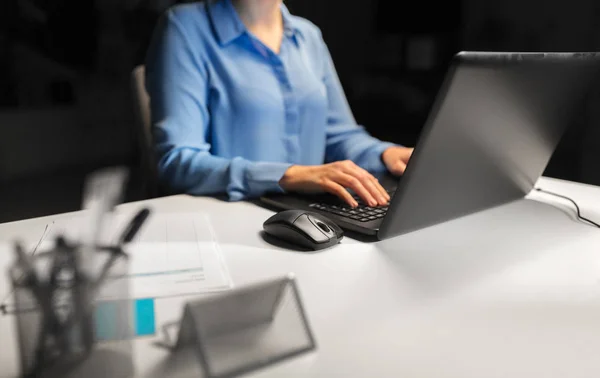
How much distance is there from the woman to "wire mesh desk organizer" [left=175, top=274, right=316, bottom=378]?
0.46 m

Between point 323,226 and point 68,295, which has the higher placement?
point 68,295

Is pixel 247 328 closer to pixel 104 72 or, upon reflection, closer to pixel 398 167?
pixel 398 167

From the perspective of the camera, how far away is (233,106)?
1.25 metres

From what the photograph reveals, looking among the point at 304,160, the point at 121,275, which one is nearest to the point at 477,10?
the point at 304,160

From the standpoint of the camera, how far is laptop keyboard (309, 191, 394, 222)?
0.81 meters

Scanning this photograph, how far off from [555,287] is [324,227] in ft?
0.95

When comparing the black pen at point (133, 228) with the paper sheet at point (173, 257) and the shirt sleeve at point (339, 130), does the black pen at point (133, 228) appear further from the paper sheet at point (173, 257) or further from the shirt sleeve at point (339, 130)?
the shirt sleeve at point (339, 130)

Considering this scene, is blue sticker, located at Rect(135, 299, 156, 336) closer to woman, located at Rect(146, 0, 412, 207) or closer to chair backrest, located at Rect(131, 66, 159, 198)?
woman, located at Rect(146, 0, 412, 207)

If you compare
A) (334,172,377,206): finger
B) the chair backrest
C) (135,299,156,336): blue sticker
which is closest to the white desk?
(135,299,156,336): blue sticker

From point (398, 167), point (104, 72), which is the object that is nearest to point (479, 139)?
point (398, 167)

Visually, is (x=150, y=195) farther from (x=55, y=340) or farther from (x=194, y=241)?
(x=55, y=340)

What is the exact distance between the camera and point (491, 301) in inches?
22.8

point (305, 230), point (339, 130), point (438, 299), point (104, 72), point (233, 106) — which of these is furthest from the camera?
point (104, 72)

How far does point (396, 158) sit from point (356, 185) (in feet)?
1.11
